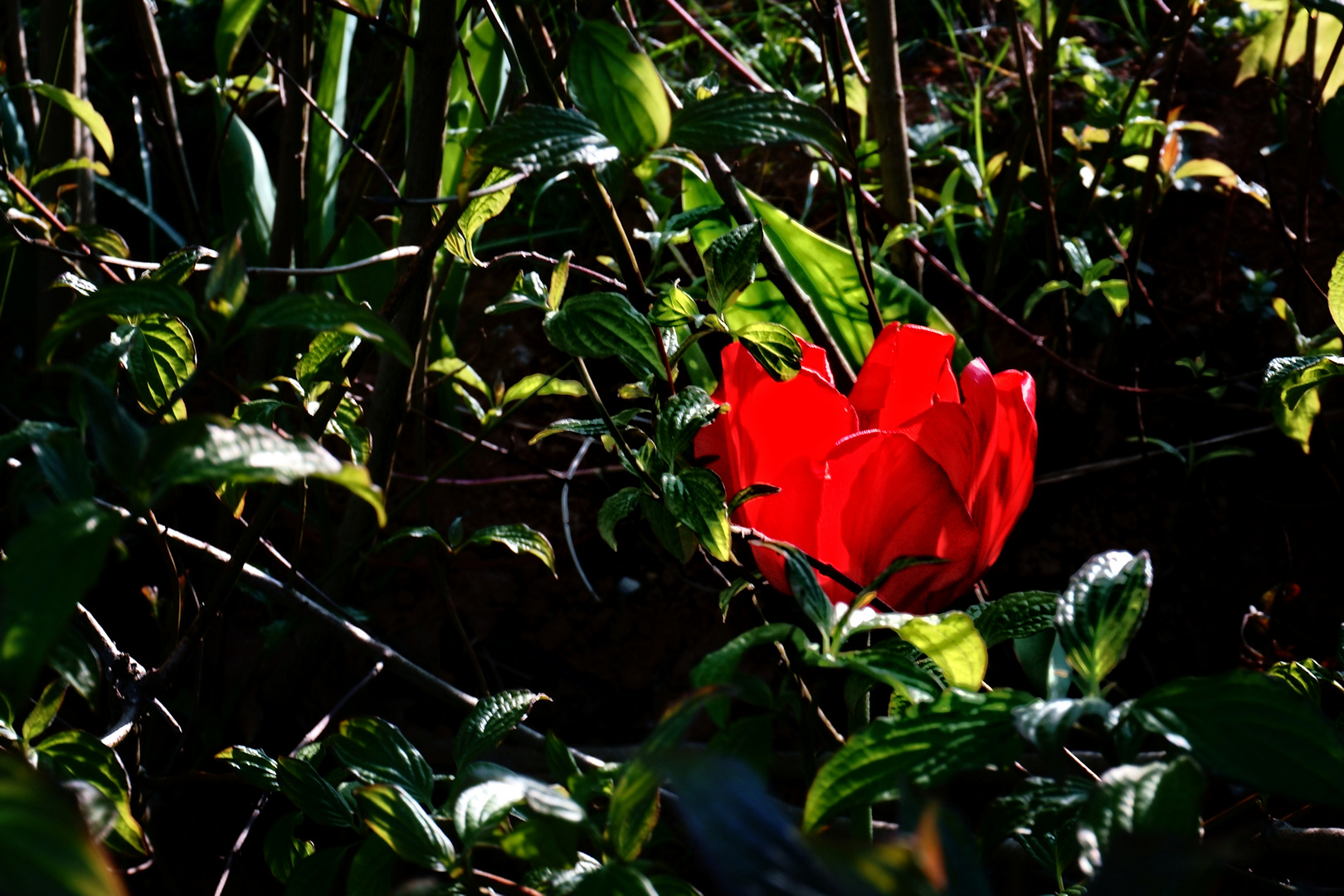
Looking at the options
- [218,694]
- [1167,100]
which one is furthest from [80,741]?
[1167,100]

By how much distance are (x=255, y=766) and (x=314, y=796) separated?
5cm

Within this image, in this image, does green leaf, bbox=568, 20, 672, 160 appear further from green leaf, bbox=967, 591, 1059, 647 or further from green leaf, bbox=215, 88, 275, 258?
green leaf, bbox=215, 88, 275, 258

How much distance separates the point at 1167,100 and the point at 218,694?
92 centimetres

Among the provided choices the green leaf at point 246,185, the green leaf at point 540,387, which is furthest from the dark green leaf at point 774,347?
the green leaf at point 246,185

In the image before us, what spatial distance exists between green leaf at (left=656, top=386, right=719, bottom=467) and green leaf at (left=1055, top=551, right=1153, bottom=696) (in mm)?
153

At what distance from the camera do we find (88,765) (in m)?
0.33

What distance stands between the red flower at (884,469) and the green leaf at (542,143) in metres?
0.22

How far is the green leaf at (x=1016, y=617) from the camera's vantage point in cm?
35

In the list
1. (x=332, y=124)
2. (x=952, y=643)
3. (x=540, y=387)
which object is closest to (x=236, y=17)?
(x=332, y=124)

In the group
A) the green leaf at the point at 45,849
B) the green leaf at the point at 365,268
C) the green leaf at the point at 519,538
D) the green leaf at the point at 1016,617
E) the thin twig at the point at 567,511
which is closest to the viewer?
the green leaf at the point at 45,849

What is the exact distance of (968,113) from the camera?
111 centimetres

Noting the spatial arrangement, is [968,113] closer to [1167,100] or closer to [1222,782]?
[1167,100]

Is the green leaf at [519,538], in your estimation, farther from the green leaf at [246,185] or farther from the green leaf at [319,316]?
the green leaf at [246,185]

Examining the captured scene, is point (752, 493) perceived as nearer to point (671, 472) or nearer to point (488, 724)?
point (671, 472)
